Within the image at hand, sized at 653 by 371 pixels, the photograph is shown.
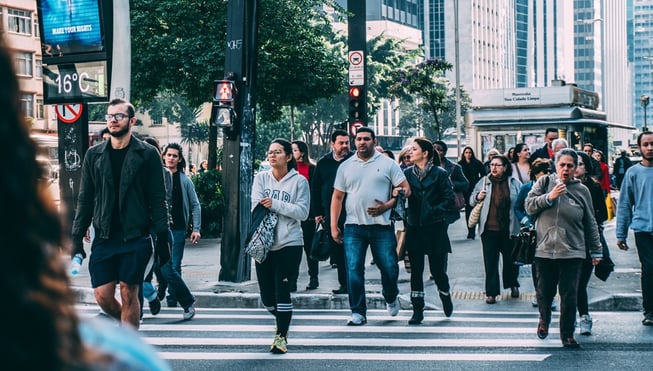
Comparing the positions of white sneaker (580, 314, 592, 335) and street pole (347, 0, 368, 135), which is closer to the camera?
white sneaker (580, 314, 592, 335)

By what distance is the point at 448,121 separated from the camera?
Result: 89500mm

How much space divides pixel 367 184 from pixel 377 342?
1608 millimetres

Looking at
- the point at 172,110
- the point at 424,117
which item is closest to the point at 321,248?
the point at 172,110

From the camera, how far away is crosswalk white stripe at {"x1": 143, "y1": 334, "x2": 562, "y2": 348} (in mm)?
8148

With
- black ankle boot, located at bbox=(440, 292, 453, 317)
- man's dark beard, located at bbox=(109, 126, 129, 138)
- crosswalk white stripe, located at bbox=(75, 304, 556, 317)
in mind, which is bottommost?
crosswalk white stripe, located at bbox=(75, 304, 556, 317)

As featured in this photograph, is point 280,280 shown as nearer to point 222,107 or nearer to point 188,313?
point 188,313

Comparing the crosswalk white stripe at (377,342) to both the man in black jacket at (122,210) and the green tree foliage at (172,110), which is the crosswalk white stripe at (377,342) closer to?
the man in black jacket at (122,210)

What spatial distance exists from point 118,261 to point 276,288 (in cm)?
148

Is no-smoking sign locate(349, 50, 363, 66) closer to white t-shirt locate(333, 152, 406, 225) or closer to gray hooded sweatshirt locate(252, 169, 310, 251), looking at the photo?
white t-shirt locate(333, 152, 406, 225)

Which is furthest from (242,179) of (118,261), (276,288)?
(118,261)

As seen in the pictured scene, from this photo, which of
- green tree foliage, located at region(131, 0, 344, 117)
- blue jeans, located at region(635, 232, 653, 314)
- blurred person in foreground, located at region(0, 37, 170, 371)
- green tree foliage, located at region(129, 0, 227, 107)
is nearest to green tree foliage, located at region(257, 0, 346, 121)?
green tree foliage, located at region(131, 0, 344, 117)

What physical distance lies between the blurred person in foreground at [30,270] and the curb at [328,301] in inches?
376

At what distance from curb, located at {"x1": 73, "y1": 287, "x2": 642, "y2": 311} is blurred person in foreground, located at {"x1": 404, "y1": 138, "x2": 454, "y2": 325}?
0.92 meters

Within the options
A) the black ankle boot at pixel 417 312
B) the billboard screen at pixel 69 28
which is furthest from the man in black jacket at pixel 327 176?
the billboard screen at pixel 69 28
